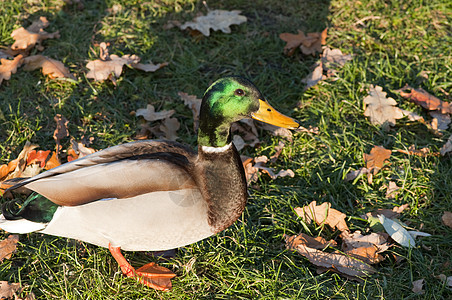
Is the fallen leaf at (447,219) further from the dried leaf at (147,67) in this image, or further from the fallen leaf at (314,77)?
the dried leaf at (147,67)

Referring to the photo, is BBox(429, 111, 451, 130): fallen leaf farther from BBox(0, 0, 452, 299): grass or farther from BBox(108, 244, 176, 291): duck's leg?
BBox(108, 244, 176, 291): duck's leg

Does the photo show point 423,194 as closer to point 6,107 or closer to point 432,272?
point 432,272

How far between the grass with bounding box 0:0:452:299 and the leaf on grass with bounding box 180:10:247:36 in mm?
97

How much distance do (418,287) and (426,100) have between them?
5.95ft

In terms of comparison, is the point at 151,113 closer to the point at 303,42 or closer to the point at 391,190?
the point at 303,42

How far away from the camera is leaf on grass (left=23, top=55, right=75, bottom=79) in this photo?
441cm

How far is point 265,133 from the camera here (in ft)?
13.4

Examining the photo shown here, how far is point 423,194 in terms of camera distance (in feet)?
11.7

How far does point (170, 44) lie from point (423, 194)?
2674 millimetres

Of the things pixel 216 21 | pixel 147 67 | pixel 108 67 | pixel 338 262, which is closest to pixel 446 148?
pixel 338 262

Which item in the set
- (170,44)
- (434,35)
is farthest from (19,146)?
(434,35)

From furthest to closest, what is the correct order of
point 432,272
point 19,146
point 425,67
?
1. point 425,67
2. point 19,146
3. point 432,272

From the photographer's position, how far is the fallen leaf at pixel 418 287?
9.63ft

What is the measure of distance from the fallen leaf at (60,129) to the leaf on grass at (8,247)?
0.84 meters
